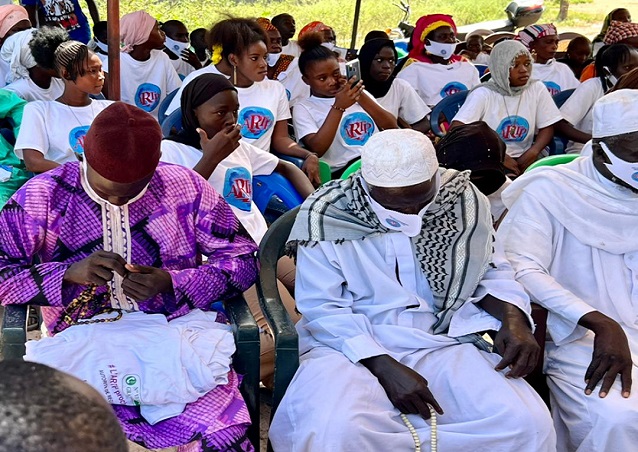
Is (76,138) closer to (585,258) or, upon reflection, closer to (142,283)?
(142,283)

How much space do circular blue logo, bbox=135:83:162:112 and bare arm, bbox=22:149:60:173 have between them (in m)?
2.30

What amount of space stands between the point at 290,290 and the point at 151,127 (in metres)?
1.10

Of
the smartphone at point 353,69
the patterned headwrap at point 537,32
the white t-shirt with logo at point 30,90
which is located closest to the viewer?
the white t-shirt with logo at point 30,90

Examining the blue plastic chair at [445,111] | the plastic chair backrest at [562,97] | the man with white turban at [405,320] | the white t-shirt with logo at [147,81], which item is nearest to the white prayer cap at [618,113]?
the man with white turban at [405,320]

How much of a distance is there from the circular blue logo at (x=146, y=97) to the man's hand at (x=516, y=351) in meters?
4.23

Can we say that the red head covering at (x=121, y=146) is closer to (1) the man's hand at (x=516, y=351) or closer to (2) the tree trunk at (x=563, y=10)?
(1) the man's hand at (x=516, y=351)

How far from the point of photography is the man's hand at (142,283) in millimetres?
2342

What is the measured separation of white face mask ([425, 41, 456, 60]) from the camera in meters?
6.68

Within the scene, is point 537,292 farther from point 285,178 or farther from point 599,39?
point 599,39

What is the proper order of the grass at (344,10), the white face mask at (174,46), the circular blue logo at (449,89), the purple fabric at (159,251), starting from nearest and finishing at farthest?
the purple fabric at (159,251), the circular blue logo at (449,89), the white face mask at (174,46), the grass at (344,10)

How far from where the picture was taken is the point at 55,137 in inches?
155

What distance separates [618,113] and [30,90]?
3.40 metres

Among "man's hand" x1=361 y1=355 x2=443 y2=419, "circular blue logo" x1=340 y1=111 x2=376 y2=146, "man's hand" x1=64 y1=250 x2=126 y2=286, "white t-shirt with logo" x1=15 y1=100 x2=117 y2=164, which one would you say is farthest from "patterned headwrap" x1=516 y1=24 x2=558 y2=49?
"man's hand" x1=64 y1=250 x2=126 y2=286

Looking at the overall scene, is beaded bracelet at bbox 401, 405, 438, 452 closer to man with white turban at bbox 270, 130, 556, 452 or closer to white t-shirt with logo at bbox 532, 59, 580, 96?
man with white turban at bbox 270, 130, 556, 452
